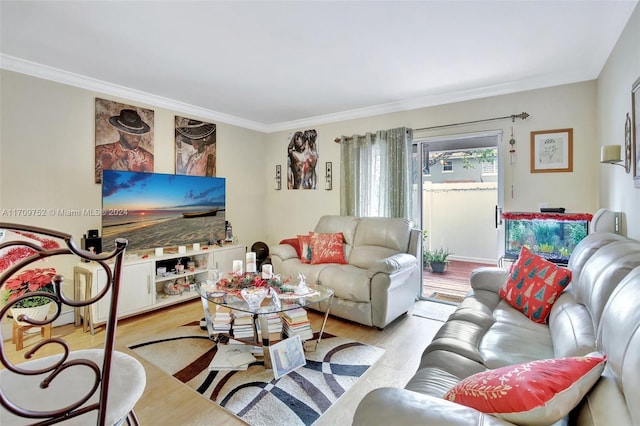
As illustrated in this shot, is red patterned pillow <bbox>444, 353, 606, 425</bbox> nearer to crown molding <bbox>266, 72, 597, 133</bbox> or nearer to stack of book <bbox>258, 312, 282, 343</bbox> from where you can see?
stack of book <bbox>258, 312, 282, 343</bbox>

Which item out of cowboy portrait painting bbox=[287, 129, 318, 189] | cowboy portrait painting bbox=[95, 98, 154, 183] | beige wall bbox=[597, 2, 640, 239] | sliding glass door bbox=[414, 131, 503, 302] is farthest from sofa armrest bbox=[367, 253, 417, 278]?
cowboy portrait painting bbox=[95, 98, 154, 183]

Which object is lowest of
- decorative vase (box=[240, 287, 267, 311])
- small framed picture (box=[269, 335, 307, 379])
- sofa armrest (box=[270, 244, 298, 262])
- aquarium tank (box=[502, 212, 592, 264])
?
small framed picture (box=[269, 335, 307, 379])

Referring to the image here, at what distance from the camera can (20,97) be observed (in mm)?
2861

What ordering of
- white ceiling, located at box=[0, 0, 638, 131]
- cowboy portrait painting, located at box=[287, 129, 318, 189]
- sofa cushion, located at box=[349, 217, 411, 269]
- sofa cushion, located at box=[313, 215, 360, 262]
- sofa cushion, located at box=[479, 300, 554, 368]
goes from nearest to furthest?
sofa cushion, located at box=[479, 300, 554, 368], white ceiling, located at box=[0, 0, 638, 131], sofa cushion, located at box=[349, 217, 411, 269], sofa cushion, located at box=[313, 215, 360, 262], cowboy portrait painting, located at box=[287, 129, 318, 189]

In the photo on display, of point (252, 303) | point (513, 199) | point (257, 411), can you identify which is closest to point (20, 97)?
point (252, 303)

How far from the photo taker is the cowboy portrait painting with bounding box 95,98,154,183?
132 inches

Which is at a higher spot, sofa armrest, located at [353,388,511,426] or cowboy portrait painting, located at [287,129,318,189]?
cowboy portrait painting, located at [287,129,318,189]

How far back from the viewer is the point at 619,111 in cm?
228

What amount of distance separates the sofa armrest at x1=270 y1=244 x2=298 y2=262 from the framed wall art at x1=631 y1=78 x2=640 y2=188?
10.0 feet

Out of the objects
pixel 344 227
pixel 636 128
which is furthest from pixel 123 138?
pixel 636 128

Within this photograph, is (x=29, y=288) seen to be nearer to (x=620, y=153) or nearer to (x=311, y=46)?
(x=311, y=46)

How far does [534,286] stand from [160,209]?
3829 millimetres

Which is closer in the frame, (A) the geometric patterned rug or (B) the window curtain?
(A) the geometric patterned rug

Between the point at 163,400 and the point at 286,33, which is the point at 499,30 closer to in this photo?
the point at 286,33
